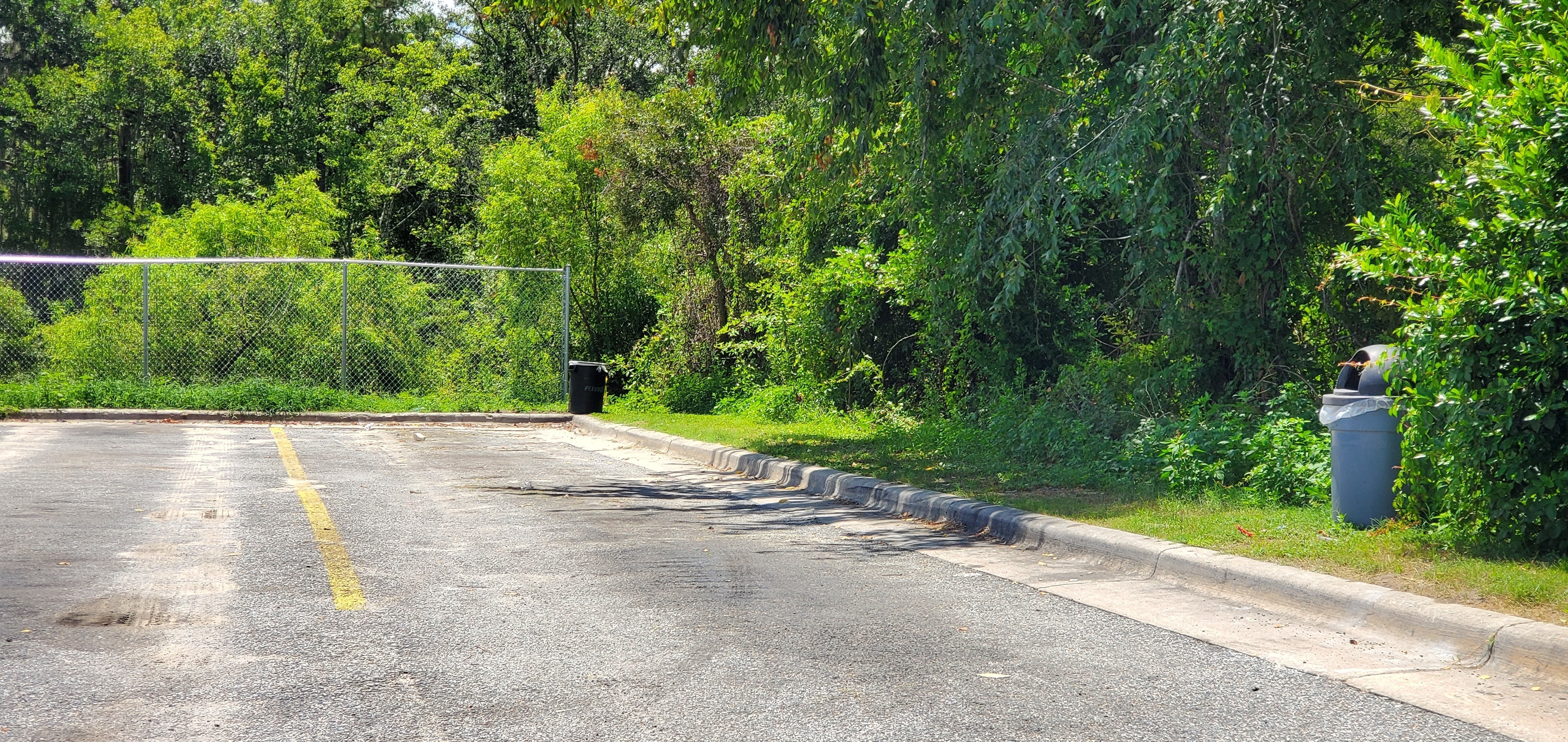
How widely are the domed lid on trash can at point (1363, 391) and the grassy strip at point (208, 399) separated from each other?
14188mm

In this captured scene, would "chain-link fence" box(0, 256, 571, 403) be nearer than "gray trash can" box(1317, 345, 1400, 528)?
No

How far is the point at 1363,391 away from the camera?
7.36 metres

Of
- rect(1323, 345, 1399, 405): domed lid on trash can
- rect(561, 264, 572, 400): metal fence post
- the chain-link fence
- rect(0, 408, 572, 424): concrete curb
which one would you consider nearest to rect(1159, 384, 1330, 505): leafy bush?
rect(1323, 345, 1399, 405): domed lid on trash can

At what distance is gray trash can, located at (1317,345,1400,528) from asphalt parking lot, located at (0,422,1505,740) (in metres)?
2.27

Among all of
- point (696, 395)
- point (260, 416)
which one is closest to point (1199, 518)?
point (696, 395)

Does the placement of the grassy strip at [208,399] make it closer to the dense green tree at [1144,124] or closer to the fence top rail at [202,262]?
the fence top rail at [202,262]

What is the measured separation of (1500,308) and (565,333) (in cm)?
1580

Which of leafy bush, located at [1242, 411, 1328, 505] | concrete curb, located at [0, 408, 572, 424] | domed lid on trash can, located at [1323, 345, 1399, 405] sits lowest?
concrete curb, located at [0, 408, 572, 424]

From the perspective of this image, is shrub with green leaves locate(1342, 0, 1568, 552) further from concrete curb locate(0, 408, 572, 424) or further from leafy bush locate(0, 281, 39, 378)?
leafy bush locate(0, 281, 39, 378)

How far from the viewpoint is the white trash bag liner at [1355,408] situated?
284 inches

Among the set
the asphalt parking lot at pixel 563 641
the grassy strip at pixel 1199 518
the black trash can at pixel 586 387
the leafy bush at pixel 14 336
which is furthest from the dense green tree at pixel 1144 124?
the leafy bush at pixel 14 336

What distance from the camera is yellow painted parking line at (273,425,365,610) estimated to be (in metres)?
5.92

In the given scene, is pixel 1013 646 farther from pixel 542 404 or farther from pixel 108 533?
pixel 542 404

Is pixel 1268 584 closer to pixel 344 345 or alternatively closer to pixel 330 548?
pixel 330 548
